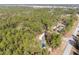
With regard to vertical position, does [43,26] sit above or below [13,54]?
above

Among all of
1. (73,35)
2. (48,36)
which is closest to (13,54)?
(48,36)

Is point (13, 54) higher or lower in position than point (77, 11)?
lower

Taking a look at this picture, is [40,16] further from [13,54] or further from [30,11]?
[13,54]

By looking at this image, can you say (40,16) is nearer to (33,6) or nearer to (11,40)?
(33,6)

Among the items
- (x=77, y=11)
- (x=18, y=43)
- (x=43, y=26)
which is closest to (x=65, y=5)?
(x=77, y=11)

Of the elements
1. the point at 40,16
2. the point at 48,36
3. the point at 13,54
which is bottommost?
the point at 13,54
